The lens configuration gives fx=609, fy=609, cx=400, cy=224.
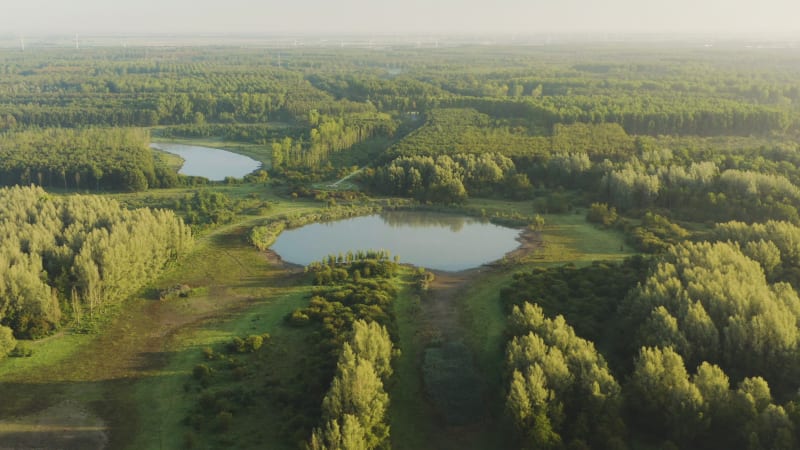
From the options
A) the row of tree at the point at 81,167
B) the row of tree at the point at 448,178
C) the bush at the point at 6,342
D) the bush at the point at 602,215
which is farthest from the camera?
the row of tree at the point at 81,167

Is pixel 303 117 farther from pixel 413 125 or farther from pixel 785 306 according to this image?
pixel 785 306

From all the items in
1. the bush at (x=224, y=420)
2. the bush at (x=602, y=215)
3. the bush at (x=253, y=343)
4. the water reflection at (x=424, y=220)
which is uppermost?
the bush at (x=602, y=215)

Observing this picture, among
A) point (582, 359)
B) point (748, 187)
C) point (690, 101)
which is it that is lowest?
point (582, 359)

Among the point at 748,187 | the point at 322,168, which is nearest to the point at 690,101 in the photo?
the point at 748,187

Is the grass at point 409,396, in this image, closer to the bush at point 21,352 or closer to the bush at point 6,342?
the bush at point 21,352

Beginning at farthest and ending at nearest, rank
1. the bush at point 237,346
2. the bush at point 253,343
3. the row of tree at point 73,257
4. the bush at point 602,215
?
the bush at point 602,215 → the row of tree at point 73,257 → the bush at point 253,343 → the bush at point 237,346

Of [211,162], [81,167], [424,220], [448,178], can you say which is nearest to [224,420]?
[424,220]

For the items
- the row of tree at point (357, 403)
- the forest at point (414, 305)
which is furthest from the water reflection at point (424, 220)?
the row of tree at point (357, 403)
